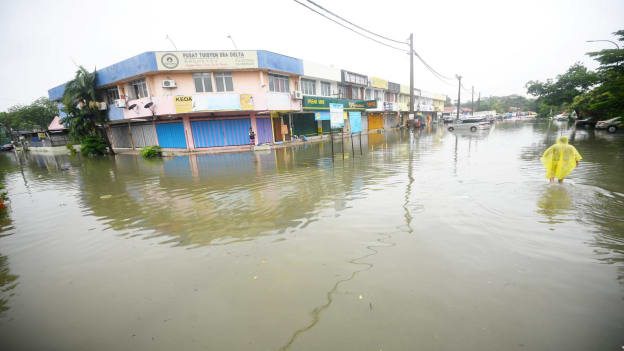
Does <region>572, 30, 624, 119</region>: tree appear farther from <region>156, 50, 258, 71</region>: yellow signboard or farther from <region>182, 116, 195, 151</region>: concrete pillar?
<region>182, 116, 195, 151</region>: concrete pillar

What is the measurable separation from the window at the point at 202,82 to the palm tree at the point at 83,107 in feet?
32.2

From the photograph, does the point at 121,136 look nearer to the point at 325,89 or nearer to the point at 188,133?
the point at 188,133

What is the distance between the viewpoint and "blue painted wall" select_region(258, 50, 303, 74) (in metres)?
20.8

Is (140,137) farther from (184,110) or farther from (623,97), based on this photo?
(623,97)

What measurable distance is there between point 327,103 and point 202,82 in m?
12.3

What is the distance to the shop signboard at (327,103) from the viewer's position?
25.1 metres

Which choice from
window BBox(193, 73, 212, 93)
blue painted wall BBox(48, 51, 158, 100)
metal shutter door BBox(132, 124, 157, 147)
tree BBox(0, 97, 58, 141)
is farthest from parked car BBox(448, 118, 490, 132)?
tree BBox(0, 97, 58, 141)

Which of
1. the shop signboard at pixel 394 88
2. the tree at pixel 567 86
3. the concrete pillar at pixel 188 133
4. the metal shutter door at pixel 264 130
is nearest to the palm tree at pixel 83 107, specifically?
the concrete pillar at pixel 188 133

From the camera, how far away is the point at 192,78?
2055 cm

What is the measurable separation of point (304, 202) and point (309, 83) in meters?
23.4

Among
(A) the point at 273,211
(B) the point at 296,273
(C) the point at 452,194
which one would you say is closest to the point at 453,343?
(B) the point at 296,273

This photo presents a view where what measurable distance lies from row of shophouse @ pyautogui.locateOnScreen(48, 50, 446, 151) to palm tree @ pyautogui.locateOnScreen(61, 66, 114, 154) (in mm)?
995

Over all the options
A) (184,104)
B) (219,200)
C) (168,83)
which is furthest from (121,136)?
(219,200)

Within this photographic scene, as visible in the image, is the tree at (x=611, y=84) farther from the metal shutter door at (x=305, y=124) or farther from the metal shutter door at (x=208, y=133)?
the metal shutter door at (x=208, y=133)
